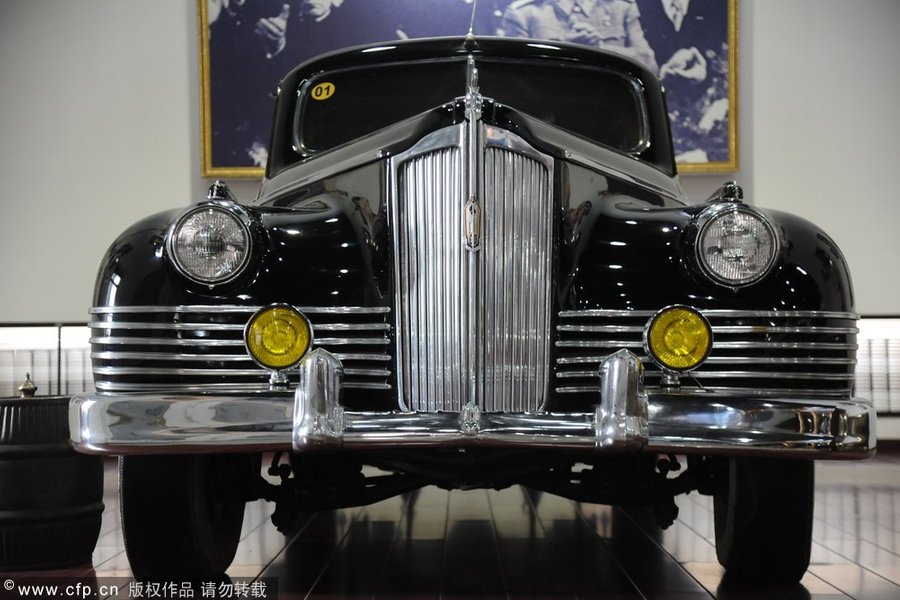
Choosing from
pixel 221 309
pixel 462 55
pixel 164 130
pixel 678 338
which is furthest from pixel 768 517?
pixel 164 130

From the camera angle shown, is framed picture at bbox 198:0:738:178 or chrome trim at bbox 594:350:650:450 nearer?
chrome trim at bbox 594:350:650:450

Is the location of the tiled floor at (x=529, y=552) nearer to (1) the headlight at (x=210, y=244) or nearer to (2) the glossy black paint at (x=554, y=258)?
(2) the glossy black paint at (x=554, y=258)

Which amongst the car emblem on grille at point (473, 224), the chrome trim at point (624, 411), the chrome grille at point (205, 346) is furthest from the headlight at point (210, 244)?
the chrome trim at point (624, 411)

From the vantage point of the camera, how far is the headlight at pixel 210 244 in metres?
2.59

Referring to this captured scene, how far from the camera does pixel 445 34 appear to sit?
765 centimetres

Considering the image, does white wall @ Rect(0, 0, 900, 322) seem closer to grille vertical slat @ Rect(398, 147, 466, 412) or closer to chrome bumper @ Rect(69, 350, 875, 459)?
grille vertical slat @ Rect(398, 147, 466, 412)

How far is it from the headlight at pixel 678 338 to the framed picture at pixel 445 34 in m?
5.36

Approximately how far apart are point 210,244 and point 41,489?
1.44 meters

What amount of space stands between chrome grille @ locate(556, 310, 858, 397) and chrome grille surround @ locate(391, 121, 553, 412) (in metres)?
0.09

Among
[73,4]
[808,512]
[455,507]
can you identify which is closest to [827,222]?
[455,507]

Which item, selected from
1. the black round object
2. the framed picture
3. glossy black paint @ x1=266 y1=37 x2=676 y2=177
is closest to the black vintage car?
the black round object

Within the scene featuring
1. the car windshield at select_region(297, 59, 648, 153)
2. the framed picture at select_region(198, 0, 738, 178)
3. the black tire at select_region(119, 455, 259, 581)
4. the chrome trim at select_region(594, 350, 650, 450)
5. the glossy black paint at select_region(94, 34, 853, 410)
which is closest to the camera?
the chrome trim at select_region(594, 350, 650, 450)

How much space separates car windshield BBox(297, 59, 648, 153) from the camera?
3977mm

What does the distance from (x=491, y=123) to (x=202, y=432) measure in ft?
3.78
